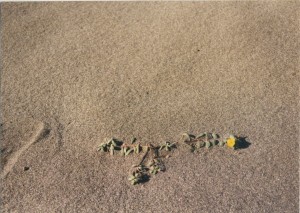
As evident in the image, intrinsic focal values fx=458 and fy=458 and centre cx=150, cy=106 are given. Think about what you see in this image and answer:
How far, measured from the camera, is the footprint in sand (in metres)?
2.92

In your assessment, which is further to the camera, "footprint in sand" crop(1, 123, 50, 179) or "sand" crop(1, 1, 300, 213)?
"footprint in sand" crop(1, 123, 50, 179)

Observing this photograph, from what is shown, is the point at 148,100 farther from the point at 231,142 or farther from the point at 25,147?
the point at 25,147

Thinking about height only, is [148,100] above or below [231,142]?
above

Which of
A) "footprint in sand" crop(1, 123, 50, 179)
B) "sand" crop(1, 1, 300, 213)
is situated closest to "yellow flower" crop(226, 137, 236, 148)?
"sand" crop(1, 1, 300, 213)

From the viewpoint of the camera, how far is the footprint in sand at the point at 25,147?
292 cm

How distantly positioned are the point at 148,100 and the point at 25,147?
0.91m

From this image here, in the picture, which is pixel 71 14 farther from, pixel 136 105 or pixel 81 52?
pixel 136 105

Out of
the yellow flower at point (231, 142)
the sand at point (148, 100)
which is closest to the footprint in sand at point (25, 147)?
the sand at point (148, 100)

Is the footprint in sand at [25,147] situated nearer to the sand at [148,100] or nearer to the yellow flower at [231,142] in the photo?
the sand at [148,100]

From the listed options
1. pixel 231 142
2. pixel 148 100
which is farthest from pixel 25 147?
pixel 231 142

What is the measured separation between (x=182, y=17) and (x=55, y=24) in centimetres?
112

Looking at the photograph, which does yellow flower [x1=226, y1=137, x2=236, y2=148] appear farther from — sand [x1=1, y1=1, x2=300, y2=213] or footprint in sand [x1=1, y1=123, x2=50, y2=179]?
footprint in sand [x1=1, y1=123, x2=50, y2=179]

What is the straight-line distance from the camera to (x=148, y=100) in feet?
10.8

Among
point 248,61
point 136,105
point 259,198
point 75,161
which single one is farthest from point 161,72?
point 259,198
